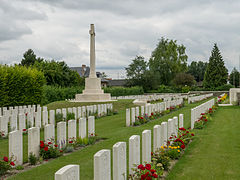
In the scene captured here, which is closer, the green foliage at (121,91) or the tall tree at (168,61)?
the green foliage at (121,91)

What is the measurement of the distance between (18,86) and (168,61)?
1979 inches

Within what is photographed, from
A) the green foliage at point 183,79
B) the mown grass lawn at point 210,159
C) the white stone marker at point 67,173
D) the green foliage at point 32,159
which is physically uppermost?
the green foliage at point 183,79

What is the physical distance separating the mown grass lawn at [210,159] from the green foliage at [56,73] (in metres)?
A: 28.9

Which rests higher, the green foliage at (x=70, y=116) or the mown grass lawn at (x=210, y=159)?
the green foliage at (x=70, y=116)

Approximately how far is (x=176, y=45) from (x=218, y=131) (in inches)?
2251

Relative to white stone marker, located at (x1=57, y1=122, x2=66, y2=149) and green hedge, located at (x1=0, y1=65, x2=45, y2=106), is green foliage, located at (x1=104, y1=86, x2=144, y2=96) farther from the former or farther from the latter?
white stone marker, located at (x1=57, y1=122, x2=66, y2=149)

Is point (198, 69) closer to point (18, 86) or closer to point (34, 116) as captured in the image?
point (18, 86)

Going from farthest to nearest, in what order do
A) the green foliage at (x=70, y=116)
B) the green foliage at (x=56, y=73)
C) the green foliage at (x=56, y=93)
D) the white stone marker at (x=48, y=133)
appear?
the green foliage at (x=56, y=73), the green foliage at (x=56, y=93), the green foliage at (x=70, y=116), the white stone marker at (x=48, y=133)

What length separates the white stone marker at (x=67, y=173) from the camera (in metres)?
2.35

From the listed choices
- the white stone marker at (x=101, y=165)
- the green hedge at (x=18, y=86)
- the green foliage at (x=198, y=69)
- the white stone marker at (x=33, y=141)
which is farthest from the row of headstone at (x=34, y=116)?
the green foliage at (x=198, y=69)

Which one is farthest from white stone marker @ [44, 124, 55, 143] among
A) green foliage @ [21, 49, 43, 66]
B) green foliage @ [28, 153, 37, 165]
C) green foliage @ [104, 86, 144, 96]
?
green foliage @ [21, 49, 43, 66]

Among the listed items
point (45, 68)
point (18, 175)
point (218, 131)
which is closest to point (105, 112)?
point (218, 131)

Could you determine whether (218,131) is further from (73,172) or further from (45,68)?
(45,68)

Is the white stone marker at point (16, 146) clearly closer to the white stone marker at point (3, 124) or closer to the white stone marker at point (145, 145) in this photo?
the white stone marker at point (145, 145)
